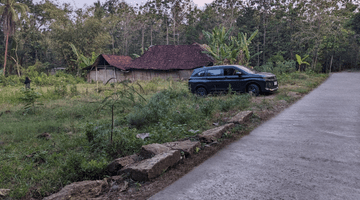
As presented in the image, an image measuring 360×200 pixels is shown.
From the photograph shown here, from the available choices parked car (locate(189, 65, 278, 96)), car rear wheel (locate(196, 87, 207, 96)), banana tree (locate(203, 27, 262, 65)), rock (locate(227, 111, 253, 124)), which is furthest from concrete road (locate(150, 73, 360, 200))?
banana tree (locate(203, 27, 262, 65))

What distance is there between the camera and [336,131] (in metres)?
5.95

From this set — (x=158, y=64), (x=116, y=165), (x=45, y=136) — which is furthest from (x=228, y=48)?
(x=116, y=165)

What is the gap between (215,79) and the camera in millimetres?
13227

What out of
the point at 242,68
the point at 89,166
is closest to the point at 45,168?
the point at 89,166

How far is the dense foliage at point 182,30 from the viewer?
33250 mm

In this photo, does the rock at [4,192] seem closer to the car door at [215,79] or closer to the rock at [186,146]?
the rock at [186,146]

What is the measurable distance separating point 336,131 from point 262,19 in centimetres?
4404

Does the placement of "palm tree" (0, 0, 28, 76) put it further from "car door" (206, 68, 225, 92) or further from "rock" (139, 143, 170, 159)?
"rock" (139, 143, 170, 159)

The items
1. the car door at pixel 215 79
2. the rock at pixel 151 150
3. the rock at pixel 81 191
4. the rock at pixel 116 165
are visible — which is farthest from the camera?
the car door at pixel 215 79

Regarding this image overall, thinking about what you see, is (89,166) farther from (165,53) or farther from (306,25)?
(306,25)

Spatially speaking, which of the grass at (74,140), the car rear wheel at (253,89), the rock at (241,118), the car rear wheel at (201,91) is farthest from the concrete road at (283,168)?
the car rear wheel at (201,91)

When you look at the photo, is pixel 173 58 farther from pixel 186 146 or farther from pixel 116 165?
pixel 116 165

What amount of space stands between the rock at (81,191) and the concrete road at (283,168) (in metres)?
0.77

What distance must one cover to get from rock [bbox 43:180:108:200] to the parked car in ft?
33.7
